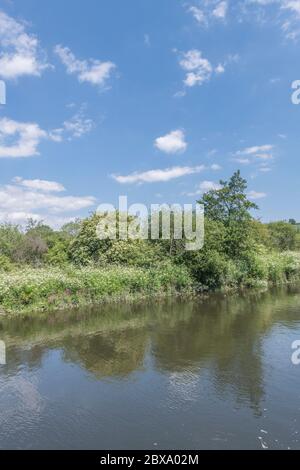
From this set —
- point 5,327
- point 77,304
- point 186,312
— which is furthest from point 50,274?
point 186,312

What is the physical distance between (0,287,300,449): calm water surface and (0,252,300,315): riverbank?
1.78 metres

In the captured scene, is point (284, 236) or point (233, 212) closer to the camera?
point (233, 212)

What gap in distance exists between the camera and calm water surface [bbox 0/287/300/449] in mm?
6746

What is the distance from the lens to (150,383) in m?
9.25

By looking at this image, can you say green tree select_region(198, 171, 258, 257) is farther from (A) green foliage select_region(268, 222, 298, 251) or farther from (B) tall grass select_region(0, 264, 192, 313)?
(A) green foliage select_region(268, 222, 298, 251)

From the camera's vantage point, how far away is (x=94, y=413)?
7.67 metres

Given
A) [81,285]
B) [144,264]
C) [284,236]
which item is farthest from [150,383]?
[284,236]

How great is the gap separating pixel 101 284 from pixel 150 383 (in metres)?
11.0

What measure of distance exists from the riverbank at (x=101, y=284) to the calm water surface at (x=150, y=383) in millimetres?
1781

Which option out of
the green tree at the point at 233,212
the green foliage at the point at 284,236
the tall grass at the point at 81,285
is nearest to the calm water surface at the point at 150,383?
the tall grass at the point at 81,285

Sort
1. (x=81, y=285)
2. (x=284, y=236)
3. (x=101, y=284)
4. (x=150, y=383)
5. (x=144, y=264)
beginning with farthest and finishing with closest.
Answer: (x=284, y=236) → (x=144, y=264) → (x=101, y=284) → (x=81, y=285) → (x=150, y=383)

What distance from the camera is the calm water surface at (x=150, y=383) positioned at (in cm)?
675

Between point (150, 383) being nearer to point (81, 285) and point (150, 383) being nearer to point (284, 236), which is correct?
point (81, 285)

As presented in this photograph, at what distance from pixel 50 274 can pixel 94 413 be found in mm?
12543
